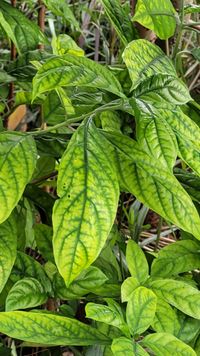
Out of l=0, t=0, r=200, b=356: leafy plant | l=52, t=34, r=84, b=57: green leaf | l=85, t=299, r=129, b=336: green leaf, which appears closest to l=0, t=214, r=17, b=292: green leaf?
l=0, t=0, r=200, b=356: leafy plant

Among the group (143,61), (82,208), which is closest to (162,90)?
(143,61)

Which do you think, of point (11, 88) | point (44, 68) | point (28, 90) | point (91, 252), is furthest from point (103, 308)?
point (11, 88)

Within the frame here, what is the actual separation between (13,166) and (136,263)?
235 mm

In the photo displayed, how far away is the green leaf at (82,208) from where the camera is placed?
0.65 meters

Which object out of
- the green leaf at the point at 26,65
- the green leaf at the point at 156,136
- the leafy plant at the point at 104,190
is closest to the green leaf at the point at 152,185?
the leafy plant at the point at 104,190

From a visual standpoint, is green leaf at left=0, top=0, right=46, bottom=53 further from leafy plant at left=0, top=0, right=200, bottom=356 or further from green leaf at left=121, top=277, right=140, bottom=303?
green leaf at left=121, top=277, right=140, bottom=303

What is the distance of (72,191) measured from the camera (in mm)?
676

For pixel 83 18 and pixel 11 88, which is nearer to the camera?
pixel 11 88

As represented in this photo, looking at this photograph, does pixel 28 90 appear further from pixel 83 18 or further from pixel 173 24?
pixel 83 18

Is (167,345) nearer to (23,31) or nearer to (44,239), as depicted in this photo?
(44,239)

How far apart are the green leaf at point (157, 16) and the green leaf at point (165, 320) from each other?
0.35 meters

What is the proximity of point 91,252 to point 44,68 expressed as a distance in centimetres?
19

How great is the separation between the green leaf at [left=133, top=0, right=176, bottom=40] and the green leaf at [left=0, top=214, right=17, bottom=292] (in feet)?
0.99

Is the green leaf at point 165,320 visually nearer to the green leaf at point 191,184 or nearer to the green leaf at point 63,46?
the green leaf at point 191,184
